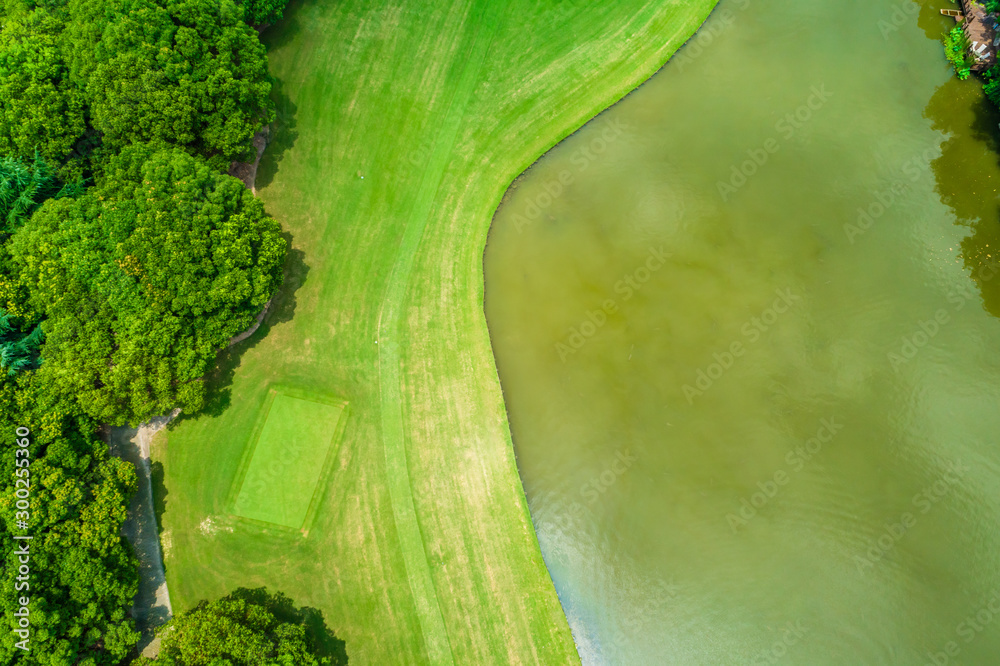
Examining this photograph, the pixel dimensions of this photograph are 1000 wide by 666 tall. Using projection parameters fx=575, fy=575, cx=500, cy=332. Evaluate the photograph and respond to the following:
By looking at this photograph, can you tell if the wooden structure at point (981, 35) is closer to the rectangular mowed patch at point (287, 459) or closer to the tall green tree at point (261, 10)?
the tall green tree at point (261, 10)

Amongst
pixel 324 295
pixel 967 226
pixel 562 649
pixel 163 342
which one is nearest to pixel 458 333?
pixel 324 295

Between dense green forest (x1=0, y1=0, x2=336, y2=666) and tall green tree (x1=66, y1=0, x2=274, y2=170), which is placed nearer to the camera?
dense green forest (x1=0, y1=0, x2=336, y2=666)

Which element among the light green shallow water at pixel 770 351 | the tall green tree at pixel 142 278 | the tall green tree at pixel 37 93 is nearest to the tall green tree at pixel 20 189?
the tall green tree at pixel 37 93

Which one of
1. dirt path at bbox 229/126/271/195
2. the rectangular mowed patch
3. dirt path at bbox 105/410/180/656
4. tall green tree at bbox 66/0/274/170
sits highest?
tall green tree at bbox 66/0/274/170

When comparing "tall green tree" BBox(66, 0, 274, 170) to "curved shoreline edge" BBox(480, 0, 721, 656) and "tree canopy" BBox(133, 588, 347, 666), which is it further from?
"tree canopy" BBox(133, 588, 347, 666)

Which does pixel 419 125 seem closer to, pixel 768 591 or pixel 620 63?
pixel 620 63

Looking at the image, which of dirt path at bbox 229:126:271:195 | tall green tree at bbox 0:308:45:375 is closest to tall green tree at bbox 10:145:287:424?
tall green tree at bbox 0:308:45:375

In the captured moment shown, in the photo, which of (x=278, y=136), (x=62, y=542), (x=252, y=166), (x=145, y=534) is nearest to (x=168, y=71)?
(x=252, y=166)
